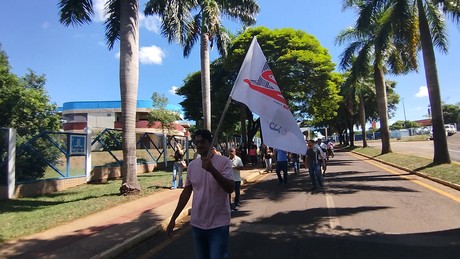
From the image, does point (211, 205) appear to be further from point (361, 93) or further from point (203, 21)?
point (361, 93)

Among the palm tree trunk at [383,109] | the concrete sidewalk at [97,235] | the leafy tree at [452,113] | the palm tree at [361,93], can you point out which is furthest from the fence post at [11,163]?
the leafy tree at [452,113]

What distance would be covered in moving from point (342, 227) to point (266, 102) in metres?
3.56

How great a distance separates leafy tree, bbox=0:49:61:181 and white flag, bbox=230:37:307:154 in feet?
31.8

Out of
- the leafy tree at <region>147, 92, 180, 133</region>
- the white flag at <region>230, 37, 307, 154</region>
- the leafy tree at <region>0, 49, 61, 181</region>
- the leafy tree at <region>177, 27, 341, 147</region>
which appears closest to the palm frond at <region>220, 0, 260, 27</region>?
the leafy tree at <region>177, 27, 341, 147</region>

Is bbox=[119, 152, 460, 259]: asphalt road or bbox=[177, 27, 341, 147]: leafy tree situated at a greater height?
bbox=[177, 27, 341, 147]: leafy tree

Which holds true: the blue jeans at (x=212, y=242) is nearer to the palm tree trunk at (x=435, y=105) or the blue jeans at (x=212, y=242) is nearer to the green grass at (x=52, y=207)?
the green grass at (x=52, y=207)

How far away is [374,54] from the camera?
23.4 m

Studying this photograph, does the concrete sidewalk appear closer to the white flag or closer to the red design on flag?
the white flag

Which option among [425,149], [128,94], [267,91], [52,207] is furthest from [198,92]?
[267,91]

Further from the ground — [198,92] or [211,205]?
[198,92]

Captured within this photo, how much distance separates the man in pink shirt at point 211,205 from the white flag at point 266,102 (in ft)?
3.40

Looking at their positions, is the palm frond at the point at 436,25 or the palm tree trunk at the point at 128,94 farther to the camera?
the palm frond at the point at 436,25

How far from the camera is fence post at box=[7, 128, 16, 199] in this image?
36.3 feet

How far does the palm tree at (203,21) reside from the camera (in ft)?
49.4
